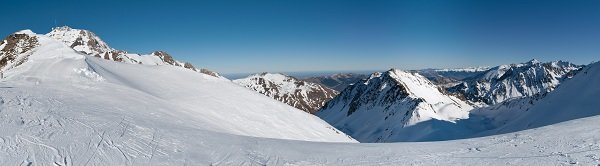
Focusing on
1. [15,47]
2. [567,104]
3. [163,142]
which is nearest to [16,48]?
[15,47]

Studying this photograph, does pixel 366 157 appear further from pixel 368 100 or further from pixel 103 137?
pixel 368 100

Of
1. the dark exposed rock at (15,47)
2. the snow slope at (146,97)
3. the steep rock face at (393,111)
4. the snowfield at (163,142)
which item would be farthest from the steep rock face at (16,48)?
the steep rock face at (393,111)

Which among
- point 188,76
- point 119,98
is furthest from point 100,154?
point 188,76

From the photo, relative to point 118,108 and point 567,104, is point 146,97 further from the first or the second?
point 567,104

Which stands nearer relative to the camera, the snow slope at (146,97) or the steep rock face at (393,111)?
the snow slope at (146,97)

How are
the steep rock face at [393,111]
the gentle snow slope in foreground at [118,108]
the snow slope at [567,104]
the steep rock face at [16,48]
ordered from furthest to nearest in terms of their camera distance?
the steep rock face at [393,111]
the snow slope at [567,104]
the steep rock face at [16,48]
the gentle snow slope in foreground at [118,108]

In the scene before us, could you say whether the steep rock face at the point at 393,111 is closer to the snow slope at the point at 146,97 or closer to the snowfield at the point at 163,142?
the snow slope at the point at 146,97
